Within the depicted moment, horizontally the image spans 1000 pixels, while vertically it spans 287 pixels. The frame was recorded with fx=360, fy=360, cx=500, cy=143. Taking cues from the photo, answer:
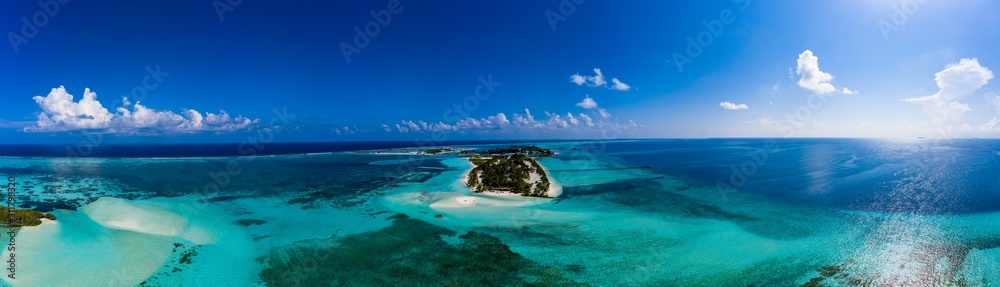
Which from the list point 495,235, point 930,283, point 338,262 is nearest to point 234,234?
point 338,262

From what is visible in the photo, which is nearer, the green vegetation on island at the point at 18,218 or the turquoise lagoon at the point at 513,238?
the turquoise lagoon at the point at 513,238

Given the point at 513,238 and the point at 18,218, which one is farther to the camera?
the point at 18,218

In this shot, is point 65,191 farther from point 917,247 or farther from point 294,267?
point 917,247

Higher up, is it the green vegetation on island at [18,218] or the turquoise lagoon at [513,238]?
the green vegetation on island at [18,218]

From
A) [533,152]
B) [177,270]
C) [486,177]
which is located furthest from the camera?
[533,152]

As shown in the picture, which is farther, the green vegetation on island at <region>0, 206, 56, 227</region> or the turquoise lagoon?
the green vegetation on island at <region>0, 206, 56, 227</region>

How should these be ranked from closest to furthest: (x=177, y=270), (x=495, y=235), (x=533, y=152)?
(x=177, y=270)
(x=495, y=235)
(x=533, y=152)

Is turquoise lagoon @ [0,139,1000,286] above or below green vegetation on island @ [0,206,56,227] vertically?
below

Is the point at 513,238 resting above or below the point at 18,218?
below
